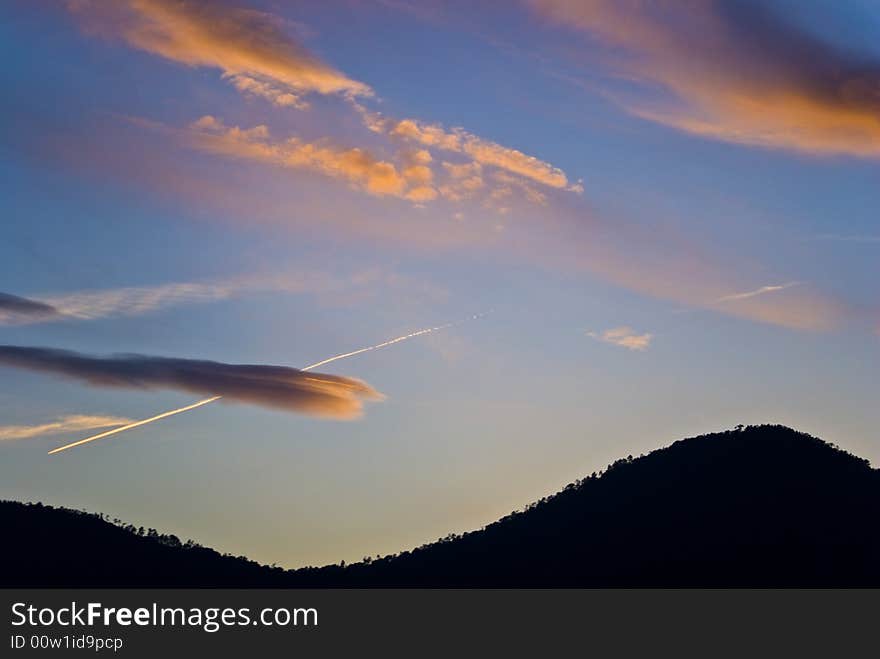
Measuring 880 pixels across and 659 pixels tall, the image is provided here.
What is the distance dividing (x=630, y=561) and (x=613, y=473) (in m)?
31.8

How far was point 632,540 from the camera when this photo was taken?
15050cm

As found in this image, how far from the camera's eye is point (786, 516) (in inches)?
5945

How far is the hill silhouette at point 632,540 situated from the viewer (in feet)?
465

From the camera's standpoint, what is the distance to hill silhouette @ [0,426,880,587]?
142m
